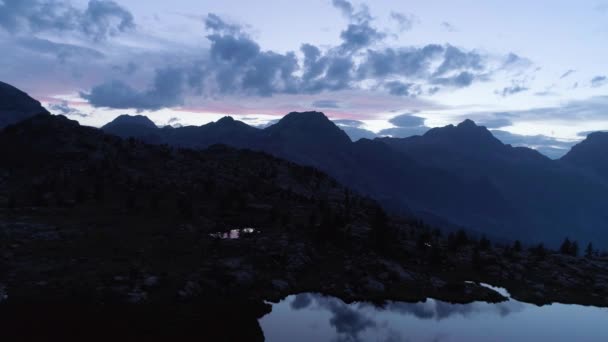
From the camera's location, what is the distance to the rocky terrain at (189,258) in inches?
1460

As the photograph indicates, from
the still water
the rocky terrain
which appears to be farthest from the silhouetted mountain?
the still water

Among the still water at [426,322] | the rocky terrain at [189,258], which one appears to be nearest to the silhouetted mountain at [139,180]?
the rocky terrain at [189,258]

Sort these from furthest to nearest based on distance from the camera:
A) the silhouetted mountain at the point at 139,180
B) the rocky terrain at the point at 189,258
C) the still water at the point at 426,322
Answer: the silhouetted mountain at the point at 139,180
the still water at the point at 426,322
the rocky terrain at the point at 189,258

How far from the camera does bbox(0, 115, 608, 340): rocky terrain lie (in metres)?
37.1

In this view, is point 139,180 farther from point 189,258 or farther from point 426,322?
point 426,322

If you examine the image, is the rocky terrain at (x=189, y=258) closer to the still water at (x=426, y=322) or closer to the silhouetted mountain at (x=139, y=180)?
the silhouetted mountain at (x=139, y=180)

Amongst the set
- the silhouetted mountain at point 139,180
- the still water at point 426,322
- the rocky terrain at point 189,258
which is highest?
the silhouetted mountain at point 139,180

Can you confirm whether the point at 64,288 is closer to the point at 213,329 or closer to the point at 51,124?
the point at 213,329

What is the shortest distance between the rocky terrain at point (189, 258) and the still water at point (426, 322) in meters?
2.08

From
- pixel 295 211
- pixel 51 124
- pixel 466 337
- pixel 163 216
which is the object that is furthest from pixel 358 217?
pixel 51 124

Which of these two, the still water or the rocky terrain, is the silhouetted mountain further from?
the still water

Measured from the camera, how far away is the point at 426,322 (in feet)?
143

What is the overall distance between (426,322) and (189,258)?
2840 cm

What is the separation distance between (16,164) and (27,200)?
93.6 ft
